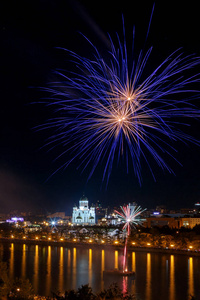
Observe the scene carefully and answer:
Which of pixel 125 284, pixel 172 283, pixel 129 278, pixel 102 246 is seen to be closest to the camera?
pixel 125 284

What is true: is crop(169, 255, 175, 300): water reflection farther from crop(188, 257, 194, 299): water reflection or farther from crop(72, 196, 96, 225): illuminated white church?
crop(72, 196, 96, 225): illuminated white church

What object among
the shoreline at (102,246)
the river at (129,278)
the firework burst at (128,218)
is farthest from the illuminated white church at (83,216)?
the river at (129,278)

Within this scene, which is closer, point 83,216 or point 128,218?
point 128,218

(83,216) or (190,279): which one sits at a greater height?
(83,216)

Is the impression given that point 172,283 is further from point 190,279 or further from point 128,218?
point 128,218

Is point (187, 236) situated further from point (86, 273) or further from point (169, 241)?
point (86, 273)

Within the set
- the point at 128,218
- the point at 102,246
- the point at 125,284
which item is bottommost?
the point at 102,246

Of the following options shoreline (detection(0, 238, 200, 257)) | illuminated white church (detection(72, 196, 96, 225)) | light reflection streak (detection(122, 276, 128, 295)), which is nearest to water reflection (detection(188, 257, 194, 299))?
light reflection streak (detection(122, 276, 128, 295))

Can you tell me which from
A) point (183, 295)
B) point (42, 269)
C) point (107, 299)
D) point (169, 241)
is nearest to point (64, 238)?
point (169, 241)

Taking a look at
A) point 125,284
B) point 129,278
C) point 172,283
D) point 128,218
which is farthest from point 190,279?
point 128,218

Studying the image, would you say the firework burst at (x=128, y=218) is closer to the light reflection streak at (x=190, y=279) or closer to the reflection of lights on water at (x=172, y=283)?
the reflection of lights on water at (x=172, y=283)
